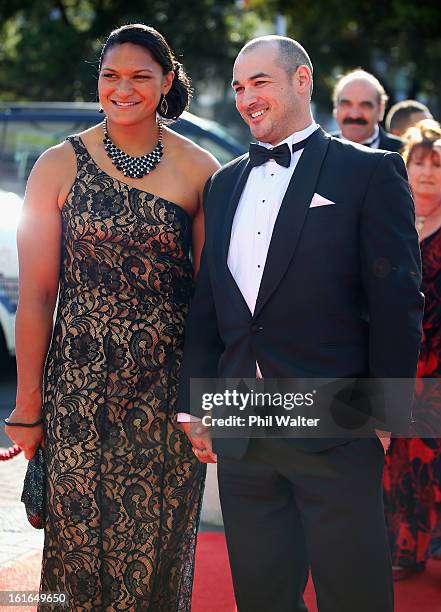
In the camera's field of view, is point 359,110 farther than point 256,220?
Yes

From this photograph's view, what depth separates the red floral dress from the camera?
14.3 feet

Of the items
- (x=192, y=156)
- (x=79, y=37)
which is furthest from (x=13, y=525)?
(x=79, y=37)

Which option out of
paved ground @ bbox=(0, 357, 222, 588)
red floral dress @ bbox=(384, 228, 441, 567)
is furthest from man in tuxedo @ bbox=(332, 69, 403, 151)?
paved ground @ bbox=(0, 357, 222, 588)

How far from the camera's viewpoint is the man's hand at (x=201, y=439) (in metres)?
3.06

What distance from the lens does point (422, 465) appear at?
4508mm

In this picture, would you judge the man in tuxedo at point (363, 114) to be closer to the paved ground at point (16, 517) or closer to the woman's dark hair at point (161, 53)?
the paved ground at point (16, 517)

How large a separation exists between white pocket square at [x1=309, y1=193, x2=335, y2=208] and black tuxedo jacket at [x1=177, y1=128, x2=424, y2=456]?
0.01 meters

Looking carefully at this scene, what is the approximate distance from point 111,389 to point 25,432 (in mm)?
319

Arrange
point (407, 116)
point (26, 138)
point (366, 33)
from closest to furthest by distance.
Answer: point (407, 116) → point (26, 138) → point (366, 33)

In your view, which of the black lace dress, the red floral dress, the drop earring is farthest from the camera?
the red floral dress

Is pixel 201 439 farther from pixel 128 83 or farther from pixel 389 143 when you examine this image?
pixel 389 143

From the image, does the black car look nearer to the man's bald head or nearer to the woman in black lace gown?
the woman in black lace gown

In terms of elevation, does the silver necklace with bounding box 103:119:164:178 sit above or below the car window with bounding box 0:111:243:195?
below

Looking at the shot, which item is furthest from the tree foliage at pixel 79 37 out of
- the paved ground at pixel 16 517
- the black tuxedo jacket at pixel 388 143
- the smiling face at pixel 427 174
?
the smiling face at pixel 427 174
